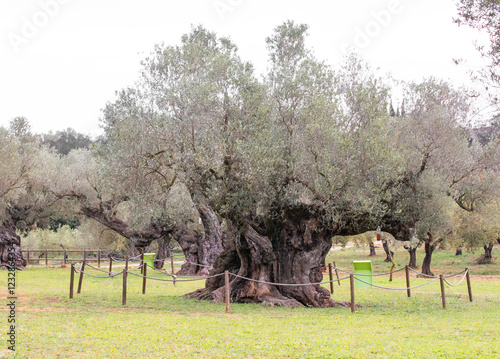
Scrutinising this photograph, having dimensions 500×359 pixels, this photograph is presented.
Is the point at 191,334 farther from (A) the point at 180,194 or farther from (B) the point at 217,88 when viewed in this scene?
(A) the point at 180,194

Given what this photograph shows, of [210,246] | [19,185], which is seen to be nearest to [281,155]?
[210,246]

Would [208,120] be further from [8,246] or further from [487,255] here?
[487,255]

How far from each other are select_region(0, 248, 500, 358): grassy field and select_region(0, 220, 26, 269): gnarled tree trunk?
14452 millimetres

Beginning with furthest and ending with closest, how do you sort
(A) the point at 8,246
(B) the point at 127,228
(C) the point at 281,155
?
(A) the point at 8,246
(B) the point at 127,228
(C) the point at 281,155

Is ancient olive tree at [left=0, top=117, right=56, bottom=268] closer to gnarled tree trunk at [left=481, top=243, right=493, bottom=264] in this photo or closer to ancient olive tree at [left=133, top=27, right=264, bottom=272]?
ancient olive tree at [left=133, top=27, right=264, bottom=272]

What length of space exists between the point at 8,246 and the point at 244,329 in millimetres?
24731

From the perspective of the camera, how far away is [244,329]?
10.3 m

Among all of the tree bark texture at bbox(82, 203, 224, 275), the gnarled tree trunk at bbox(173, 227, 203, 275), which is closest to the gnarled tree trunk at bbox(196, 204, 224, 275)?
the tree bark texture at bbox(82, 203, 224, 275)

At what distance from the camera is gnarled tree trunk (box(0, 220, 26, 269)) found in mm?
29656

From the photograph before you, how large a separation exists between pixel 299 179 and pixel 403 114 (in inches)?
370

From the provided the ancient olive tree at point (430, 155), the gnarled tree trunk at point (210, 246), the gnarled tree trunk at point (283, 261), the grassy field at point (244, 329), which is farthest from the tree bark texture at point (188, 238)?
the ancient olive tree at point (430, 155)

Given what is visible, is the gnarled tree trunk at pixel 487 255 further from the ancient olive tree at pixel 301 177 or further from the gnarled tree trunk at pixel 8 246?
the gnarled tree trunk at pixel 8 246

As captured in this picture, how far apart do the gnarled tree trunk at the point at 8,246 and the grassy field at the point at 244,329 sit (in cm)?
1445

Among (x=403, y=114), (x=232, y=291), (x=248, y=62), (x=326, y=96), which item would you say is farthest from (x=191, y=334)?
(x=403, y=114)
